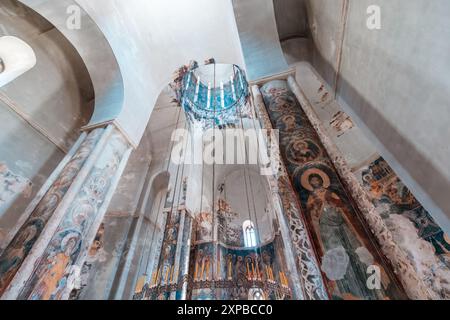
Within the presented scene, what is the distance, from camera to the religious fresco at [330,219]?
159cm

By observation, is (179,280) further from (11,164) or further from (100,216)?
(11,164)

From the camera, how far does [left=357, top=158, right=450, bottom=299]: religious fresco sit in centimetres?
224

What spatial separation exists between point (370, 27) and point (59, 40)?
6142 mm

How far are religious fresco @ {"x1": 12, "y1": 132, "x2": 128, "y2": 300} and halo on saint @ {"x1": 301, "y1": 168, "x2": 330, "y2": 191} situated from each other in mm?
3185

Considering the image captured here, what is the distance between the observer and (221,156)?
37.5ft

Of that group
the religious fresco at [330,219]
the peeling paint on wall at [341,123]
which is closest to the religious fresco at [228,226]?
the peeling paint on wall at [341,123]

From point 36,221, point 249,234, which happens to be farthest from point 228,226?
point 36,221

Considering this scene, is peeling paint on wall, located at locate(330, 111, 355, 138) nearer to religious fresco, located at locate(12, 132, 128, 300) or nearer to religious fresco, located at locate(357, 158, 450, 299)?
religious fresco, located at locate(357, 158, 450, 299)

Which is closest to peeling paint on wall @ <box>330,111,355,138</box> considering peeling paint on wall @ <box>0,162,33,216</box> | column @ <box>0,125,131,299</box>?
column @ <box>0,125,131,299</box>

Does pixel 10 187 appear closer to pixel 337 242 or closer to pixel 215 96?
pixel 337 242

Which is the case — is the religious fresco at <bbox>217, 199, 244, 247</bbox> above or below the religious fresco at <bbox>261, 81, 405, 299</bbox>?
above

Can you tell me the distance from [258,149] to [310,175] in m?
1.97
